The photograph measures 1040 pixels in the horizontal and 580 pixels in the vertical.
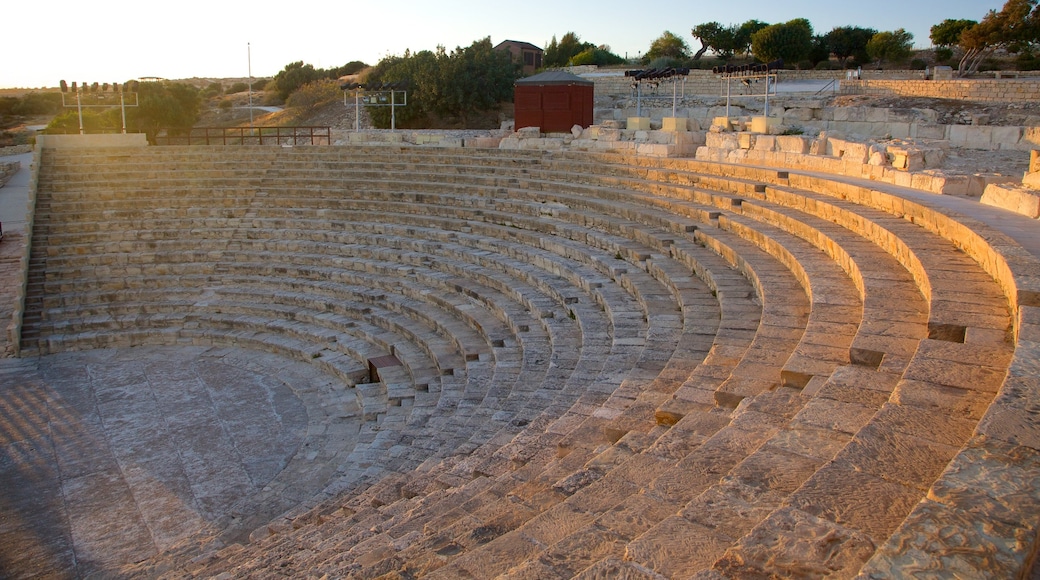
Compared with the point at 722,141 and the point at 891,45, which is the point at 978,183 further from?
the point at 891,45

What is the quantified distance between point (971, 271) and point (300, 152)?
50.8 ft

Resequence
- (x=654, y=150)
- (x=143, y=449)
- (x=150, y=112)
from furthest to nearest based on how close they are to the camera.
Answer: (x=150, y=112)
(x=654, y=150)
(x=143, y=449)

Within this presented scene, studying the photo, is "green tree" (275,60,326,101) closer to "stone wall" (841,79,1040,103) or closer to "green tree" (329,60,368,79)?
"green tree" (329,60,368,79)

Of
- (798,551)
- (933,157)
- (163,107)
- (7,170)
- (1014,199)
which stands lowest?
(798,551)

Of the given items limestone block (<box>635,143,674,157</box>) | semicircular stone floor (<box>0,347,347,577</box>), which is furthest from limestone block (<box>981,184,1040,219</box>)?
semicircular stone floor (<box>0,347,347,577</box>)

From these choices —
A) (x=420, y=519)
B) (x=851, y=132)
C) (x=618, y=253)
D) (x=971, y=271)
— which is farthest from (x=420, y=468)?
(x=851, y=132)

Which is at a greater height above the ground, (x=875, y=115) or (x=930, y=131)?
(x=875, y=115)

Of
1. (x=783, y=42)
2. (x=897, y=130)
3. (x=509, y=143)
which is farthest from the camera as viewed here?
(x=783, y=42)

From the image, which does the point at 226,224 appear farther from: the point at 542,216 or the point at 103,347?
the point at 542,216

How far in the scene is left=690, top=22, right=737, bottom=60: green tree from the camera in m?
50.3

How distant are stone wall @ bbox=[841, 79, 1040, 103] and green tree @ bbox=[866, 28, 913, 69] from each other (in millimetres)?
19476

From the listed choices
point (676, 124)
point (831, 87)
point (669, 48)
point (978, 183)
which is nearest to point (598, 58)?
point (669, 48)

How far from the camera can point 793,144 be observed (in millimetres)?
13914

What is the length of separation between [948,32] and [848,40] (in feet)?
17.1
